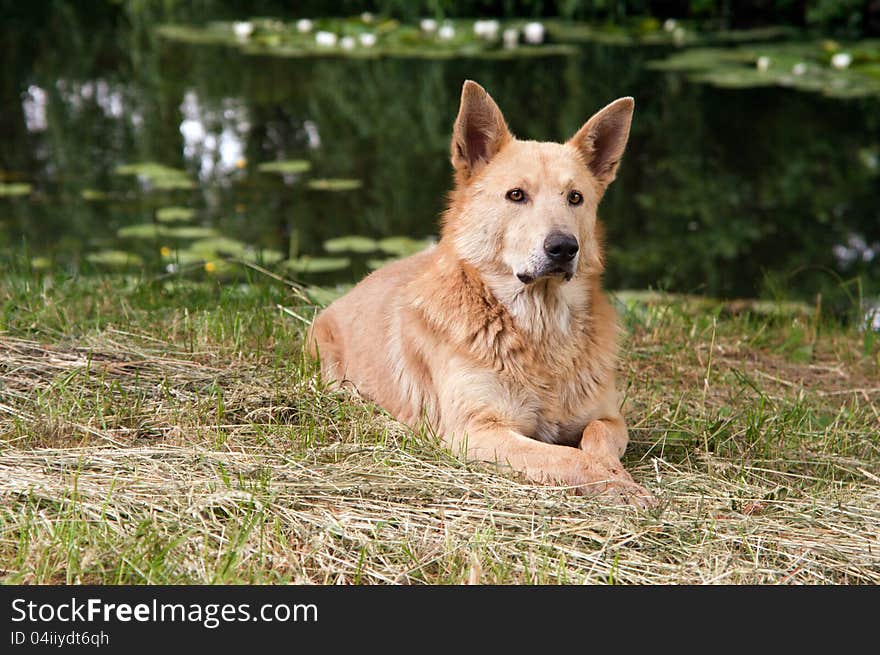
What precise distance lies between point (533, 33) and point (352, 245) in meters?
7.49

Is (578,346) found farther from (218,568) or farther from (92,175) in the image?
(92,175)

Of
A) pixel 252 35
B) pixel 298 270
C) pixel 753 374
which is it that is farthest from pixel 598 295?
pixel 252 35

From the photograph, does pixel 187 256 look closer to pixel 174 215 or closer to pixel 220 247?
pixel 220 247

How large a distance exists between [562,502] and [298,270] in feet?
13.9

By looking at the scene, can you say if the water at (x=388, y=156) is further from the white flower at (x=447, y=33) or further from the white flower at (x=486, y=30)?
the white flower at (x=486, y=30)

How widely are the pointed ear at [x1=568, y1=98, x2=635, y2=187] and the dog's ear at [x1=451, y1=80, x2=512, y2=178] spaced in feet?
0.99

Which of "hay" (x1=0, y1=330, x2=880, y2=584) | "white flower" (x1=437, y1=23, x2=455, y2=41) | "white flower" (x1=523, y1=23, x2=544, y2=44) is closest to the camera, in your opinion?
"hay" (x1=0, y1=330, x2=880, y2=584)

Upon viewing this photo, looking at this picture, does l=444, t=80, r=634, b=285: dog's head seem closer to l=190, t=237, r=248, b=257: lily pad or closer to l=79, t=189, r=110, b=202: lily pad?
l=190, t=237, r=248, b=257: lily pad

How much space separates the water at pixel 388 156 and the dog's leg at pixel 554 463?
2.94m

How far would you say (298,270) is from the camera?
7.46m

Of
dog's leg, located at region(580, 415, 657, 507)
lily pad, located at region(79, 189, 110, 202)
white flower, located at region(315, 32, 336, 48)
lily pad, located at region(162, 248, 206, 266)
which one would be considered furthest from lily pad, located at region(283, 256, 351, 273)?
white flower, located at region(315, 32, 336, 48)

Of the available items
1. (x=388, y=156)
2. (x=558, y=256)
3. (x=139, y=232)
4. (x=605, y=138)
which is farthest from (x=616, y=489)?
(x=388, y=156)

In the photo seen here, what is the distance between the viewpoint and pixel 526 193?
4.10 meters

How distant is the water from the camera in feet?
27.2
